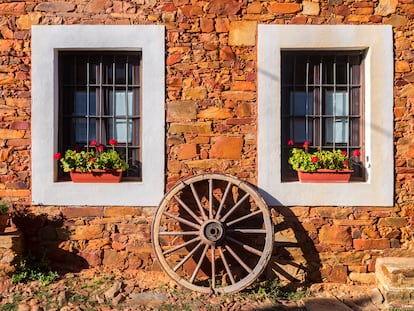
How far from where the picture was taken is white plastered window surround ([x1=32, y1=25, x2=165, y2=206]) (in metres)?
4.02

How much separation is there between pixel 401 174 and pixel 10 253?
3.95 m

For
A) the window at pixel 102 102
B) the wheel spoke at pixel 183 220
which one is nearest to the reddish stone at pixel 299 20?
the window at pixel 102 102

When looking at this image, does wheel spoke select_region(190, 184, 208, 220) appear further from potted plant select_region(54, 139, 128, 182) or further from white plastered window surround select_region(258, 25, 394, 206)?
potted plant select_region(54, 139, 128, 182)

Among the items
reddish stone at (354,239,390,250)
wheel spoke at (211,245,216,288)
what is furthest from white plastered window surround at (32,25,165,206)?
reddish stone at (354,239,390,250)

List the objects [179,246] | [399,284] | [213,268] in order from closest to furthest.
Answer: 1. [399,284]
2. [213,268]
3. [179,246]

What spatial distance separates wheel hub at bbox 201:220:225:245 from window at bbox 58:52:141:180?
1007mm

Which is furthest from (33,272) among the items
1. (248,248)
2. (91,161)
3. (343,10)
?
(343,10)

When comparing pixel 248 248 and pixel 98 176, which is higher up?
pixel 98 176

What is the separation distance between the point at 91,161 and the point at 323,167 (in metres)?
2.37

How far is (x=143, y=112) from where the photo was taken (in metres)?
4.04

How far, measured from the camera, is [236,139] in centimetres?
405

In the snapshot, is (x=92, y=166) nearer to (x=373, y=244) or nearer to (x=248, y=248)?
(x=248, y=248)

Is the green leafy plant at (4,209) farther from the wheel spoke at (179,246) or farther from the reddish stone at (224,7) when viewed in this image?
the reddish stone at (224,7)

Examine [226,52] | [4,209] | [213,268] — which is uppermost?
[226,52]
